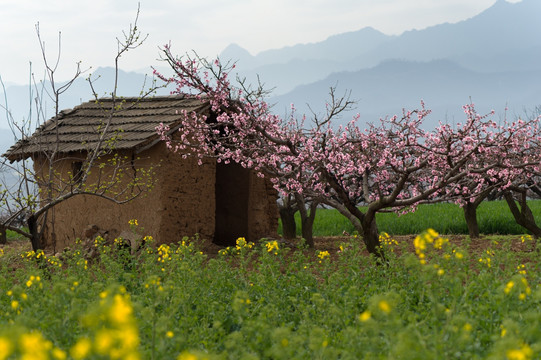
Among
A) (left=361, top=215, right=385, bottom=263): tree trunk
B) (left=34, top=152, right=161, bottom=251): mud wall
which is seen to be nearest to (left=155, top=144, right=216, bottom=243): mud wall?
(left=34, top=152, right=161, bottom=251): mud wall

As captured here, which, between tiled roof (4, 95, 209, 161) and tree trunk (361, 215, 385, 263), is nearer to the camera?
tree trunk (361, 215, 385, 263)

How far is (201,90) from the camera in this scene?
33.6 feet

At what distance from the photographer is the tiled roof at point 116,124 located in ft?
37.0

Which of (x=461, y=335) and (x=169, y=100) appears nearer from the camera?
(x=461, y=335)

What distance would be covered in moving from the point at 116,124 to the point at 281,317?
26.6 ft

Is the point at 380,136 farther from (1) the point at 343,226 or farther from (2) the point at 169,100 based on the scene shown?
(1) the point at 343,226

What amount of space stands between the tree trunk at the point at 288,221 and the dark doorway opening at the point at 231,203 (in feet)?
6.93

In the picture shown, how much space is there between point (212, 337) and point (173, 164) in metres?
6.62

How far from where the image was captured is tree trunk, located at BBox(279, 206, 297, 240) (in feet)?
49.6

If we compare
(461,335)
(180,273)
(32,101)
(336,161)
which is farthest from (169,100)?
(461,335)

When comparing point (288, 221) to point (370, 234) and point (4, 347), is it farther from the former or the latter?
point (4, 347)

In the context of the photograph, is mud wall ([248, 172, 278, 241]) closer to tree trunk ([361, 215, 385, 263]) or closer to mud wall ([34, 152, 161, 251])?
mud wall ([34, 152, 161, 251])

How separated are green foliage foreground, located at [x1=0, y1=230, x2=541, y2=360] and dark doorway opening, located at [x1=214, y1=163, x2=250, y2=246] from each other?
497 centimetres

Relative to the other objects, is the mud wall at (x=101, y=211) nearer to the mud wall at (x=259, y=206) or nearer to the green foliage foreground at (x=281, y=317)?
the mud wall at (x=259, y=206)
